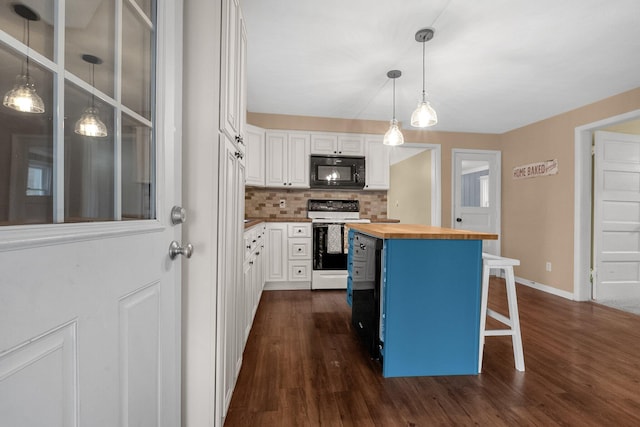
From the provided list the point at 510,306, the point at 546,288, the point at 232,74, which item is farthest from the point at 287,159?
the point at 546,288

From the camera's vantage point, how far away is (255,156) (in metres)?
3.76

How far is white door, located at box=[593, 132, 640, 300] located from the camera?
3.38 metres

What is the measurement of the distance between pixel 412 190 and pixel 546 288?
293 cm

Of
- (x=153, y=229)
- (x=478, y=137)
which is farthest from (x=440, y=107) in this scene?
(x=153, y=229)

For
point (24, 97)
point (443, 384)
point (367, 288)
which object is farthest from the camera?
point (367, 288)

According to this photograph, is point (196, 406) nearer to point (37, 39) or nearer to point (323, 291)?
point (37, 39)

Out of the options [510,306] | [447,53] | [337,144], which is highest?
[447,53]

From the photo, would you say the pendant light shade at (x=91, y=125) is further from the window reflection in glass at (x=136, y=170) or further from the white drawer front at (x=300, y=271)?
the white drawer front at (x=300, y=271)

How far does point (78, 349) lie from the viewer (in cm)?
54

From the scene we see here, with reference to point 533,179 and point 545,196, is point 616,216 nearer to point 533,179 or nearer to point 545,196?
point 545,196

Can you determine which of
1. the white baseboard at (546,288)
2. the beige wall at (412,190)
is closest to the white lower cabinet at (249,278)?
the beige wall at (412,190)

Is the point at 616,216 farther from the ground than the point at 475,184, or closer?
closer

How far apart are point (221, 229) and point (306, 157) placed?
2.93m

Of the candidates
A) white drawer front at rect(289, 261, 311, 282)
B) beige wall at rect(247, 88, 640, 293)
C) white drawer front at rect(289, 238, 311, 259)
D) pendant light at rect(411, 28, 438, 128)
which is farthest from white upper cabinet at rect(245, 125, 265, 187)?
pendant light at rect(411, 28, 438, 128)
